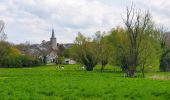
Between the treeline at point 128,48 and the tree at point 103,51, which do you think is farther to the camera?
the tree at point 103,51

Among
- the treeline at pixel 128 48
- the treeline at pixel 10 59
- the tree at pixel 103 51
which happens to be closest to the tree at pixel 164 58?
the treeline at pixel 128 48

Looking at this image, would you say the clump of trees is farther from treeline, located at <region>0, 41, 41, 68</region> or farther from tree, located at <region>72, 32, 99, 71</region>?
Result: treeline, located at <region>0, 41, 41, 68</region>

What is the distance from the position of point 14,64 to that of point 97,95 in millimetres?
98066

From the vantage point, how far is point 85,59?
9088 cm

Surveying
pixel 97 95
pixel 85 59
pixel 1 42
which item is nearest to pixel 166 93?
pixel 97 95

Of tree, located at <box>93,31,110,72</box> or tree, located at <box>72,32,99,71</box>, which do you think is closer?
tree, located at <box>93,31,110,72</box>

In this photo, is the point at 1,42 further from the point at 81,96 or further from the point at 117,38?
the point at 81,96

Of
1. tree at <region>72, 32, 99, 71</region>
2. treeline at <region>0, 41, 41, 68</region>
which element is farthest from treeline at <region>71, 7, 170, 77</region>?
treeline at <region>0, 41, 41, 68</region>

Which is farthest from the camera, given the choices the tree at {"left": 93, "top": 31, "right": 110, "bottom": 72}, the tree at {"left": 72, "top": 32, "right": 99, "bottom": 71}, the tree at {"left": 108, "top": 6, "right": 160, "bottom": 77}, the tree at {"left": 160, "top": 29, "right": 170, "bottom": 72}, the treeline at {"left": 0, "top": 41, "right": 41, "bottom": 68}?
the treeline at {"left": 0, "top": 41, "right": 41, "bottom": 68}

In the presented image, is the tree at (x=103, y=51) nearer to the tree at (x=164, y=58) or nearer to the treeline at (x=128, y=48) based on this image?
the treeline at (x=128, y=48)

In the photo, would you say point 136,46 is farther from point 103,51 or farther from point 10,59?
point 10,59

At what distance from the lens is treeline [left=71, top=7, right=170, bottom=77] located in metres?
54.2

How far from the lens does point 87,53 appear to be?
301ft

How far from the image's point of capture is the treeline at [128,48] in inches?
2136
